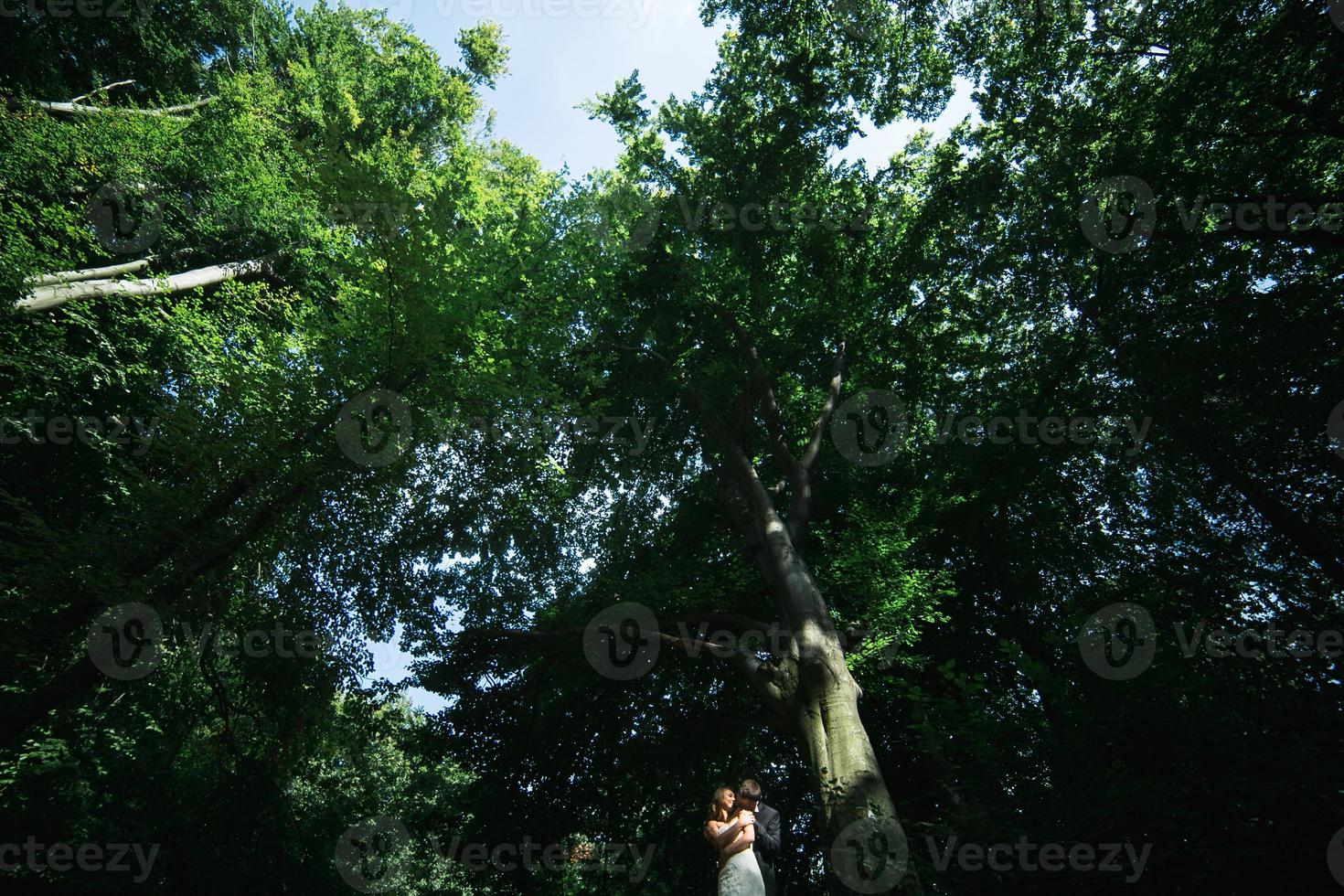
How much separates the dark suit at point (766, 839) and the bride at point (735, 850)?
0.67 feet

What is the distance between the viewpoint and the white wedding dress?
5.14 metres

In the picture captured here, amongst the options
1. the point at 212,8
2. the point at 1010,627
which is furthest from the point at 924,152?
the point at 212,8

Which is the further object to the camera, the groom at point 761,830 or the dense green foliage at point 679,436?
the dense green foliage at point 679,436

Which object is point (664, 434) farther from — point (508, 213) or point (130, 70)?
point (130, 70)

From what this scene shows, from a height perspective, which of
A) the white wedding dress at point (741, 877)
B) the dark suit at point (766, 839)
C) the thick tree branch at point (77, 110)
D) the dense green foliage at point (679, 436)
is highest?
the thick tree branch at point (77, 110)

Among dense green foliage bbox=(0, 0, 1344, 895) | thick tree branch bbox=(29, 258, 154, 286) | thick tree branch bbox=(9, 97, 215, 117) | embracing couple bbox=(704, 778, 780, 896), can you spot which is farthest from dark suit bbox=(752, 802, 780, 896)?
thick tree branch bbox=(9, 97, 215, 117)

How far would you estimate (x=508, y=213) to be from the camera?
1455 cm

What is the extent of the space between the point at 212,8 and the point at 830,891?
1065 inches

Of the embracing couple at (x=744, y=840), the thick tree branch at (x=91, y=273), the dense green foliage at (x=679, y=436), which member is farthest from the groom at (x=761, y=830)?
the thick tree branch at (x=91, y=273)

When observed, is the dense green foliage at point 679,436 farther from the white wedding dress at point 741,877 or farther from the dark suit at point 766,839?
the white wedding dress at point 741,877

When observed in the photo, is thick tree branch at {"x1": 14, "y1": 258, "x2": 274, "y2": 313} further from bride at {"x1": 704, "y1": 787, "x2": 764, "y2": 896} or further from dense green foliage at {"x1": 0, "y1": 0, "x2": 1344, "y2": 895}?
bride at {"x1": 704, "y1": 787, "x2": 764, "y2": 896}

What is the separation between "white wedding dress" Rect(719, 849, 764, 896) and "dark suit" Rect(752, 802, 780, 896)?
0.20 m

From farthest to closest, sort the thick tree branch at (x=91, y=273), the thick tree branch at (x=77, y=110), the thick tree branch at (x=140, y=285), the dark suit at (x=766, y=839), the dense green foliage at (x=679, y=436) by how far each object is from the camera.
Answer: the thick tree branch at (x=77, y=110) → the thick tree branch at (x=91, y=273) → the thick tree branch at (x=140, y=285) → the dense green foliage at (x=679, y=436) → the dark suit at (x=766, y=839)

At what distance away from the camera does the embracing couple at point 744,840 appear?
5.22 m
